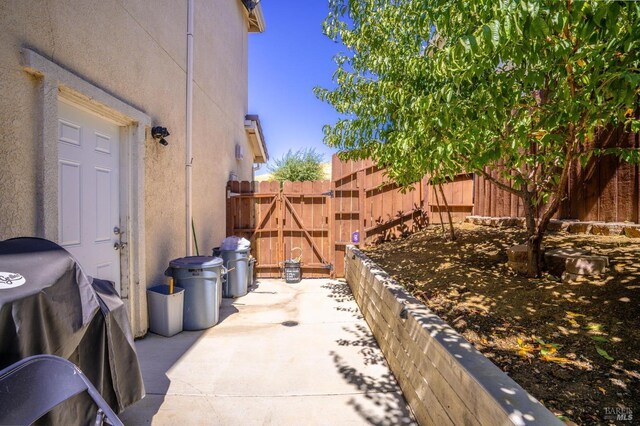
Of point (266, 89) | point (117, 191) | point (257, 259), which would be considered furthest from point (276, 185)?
point (266, 89)

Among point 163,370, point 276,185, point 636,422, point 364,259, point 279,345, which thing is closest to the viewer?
point 636,422

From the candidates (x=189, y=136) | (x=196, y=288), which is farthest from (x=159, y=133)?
(x=196, y=288)

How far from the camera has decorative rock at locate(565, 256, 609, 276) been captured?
3365 millimetres

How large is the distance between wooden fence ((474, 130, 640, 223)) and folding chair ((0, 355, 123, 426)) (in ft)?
18.8

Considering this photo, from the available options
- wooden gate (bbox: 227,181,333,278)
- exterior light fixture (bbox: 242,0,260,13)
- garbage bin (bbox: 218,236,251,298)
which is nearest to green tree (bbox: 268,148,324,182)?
exterior light fixture (bbox: 242,0,260,13)

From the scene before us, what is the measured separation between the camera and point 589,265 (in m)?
3.38

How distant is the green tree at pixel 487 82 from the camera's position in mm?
1762

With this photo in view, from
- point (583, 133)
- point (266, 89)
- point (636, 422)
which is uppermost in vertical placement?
point (266, 89)

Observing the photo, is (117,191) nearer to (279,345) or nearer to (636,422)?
(279,345)

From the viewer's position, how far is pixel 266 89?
1424 cm

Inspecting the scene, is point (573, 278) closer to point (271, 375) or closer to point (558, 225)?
point (558, 225)

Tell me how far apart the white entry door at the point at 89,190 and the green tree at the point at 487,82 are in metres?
2.68

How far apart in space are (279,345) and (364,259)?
250 centimetres

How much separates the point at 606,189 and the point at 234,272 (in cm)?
576
